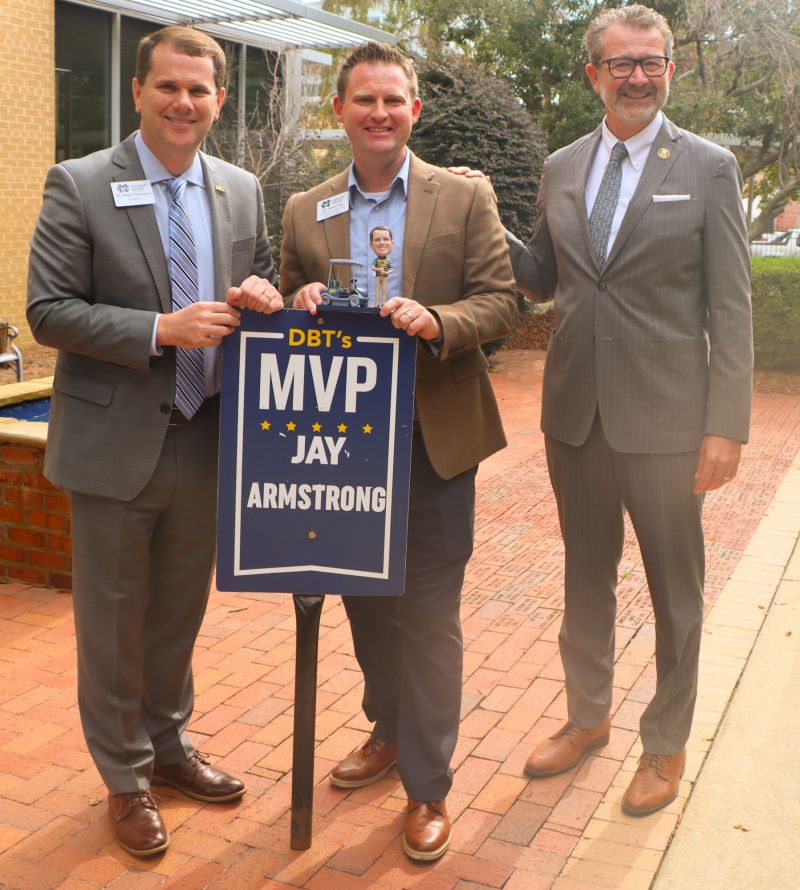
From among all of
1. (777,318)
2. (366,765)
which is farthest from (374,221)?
(777,318)

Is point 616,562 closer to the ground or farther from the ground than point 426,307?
closer to the ground

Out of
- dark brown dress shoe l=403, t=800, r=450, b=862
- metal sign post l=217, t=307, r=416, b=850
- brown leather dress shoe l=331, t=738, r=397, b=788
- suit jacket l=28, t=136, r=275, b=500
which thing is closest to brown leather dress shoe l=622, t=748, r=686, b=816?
dark brown dress shoe l=403, t=800, r=450, b=862

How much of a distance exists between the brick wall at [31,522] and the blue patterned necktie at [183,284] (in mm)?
2194

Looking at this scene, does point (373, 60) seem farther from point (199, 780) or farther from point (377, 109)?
point (199, 780)

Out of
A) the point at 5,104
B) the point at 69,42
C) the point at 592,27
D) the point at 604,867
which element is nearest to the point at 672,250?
the point at 592,27

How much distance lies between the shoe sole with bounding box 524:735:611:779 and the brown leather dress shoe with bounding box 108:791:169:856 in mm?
1258

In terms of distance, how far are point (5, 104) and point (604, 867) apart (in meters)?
12.0

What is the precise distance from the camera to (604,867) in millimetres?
3309

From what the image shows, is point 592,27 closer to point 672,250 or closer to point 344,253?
point 672,250

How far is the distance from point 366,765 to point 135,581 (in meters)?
1.03

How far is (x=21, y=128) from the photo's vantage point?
43.0 ft

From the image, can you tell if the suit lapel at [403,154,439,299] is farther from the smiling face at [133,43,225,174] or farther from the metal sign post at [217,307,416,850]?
the smiling face at [133,43,225,174]

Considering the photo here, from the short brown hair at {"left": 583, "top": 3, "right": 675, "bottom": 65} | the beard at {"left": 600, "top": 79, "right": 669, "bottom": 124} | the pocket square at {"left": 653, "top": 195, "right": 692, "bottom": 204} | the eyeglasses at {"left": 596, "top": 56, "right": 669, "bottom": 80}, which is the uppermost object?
the short brown hair at {"left": 583, "top": 3, "right": 675, "bottom": 65}

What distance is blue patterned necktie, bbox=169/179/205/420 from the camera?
322 centimetres
